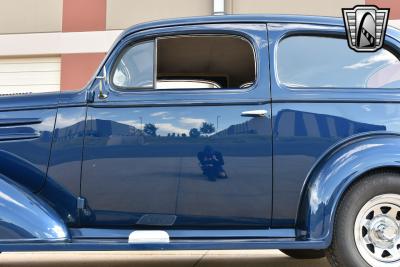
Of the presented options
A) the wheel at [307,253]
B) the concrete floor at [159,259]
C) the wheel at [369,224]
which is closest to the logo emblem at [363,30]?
the wheel at [369,224]

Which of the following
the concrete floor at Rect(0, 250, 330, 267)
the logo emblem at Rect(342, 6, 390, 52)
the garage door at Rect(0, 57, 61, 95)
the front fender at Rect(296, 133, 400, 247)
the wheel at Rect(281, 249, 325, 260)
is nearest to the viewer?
the front fender at Rect(296, 133, 400, 247)

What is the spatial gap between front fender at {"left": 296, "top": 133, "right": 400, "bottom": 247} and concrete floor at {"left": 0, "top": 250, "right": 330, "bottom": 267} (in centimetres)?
139

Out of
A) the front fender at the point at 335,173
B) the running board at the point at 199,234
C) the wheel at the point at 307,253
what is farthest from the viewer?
the wheel at the point at 307,253

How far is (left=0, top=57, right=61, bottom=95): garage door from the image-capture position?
10617 mm

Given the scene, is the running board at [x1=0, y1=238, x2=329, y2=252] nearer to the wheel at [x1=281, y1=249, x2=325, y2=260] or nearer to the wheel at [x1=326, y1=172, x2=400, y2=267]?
the wheel at [x1=326, y1=172, x2=400, y2=267]

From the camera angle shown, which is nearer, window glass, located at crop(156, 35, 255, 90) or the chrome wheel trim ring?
the chrome wheel trim ring

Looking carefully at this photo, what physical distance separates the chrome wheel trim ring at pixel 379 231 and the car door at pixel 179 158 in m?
0.62

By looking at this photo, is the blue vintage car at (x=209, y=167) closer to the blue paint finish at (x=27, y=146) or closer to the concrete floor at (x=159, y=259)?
the blue paint finish at (x=27, y=146)

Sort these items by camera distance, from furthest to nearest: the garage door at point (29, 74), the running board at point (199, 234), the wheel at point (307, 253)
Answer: the garage door at point (29, 74) → the wheel at point (307, 253) → the running board at point (199, 234)

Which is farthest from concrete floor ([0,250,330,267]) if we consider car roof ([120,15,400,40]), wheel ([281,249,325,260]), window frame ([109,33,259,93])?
car roof ([120,15,400,40])

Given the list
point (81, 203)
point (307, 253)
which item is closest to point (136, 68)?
point (81, 203)

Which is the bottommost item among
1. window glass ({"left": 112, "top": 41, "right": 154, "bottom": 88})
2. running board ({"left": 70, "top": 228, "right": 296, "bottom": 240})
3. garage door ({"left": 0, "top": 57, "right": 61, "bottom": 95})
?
running board ({"left": 70, "top": 228, "right": 296, "bottom": 240})

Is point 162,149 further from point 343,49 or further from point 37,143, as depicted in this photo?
point 343,49

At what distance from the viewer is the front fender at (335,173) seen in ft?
10.5
